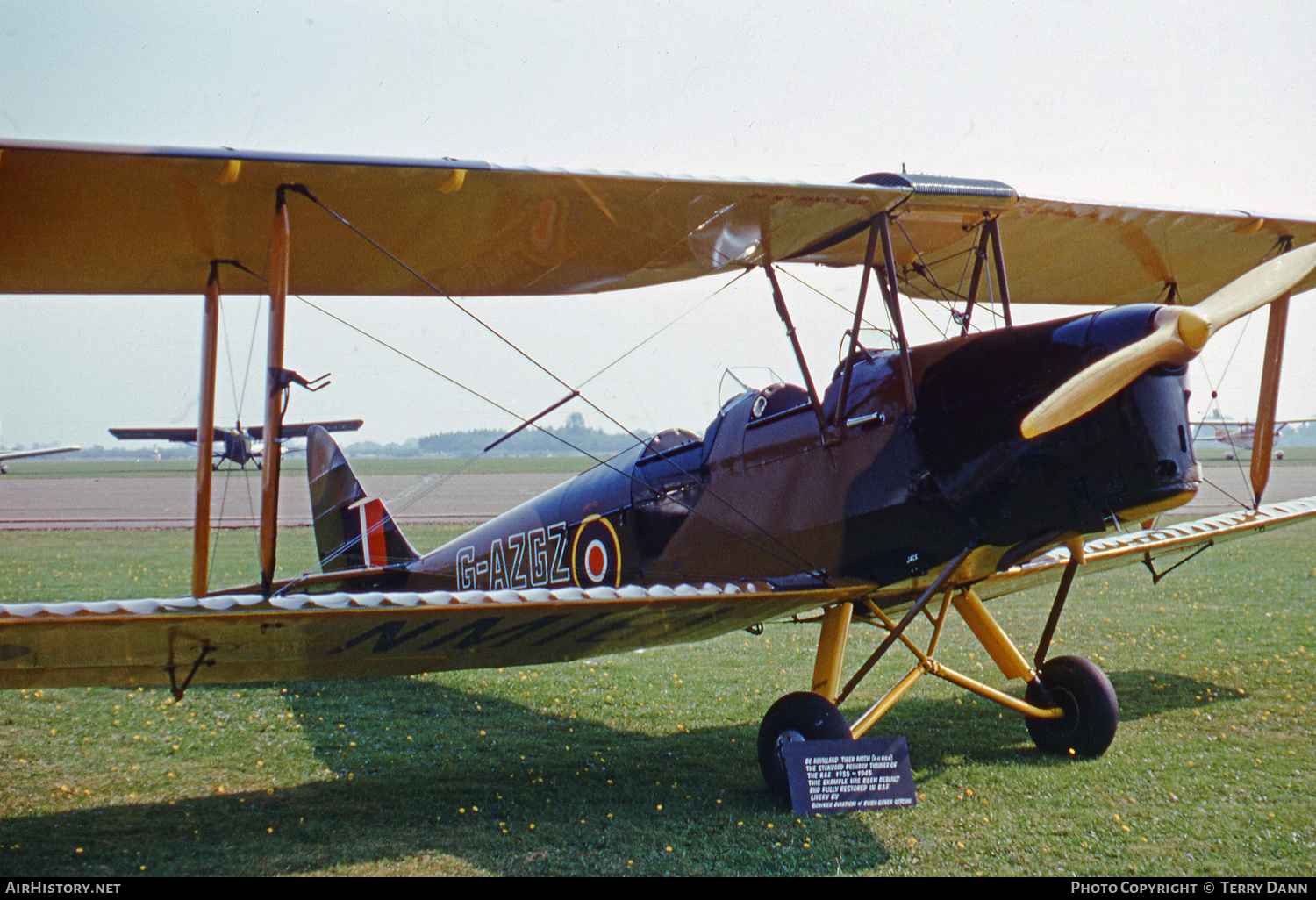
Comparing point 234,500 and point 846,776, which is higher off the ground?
point 846,776

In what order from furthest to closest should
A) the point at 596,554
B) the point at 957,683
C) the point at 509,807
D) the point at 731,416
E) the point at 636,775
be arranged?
the point at 596,554 < the point at 731,416 < the point at 636,775 < the point at 957,683 < the point at 509,807

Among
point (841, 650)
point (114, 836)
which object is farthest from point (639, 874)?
point (114, 836)

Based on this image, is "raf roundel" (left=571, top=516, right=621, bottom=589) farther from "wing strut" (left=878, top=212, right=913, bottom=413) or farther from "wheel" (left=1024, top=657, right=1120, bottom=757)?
"wheel" (left=1024, top=657, right=1120, bottom=757)

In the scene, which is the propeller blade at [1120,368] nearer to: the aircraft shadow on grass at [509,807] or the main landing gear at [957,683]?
the main landing gear at [957,683]

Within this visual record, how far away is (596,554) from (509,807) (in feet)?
5.74

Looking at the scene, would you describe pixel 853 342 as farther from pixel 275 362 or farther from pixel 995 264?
pixel 275 362

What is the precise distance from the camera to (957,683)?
454 centimetres

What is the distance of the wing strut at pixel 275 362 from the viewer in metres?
3.88

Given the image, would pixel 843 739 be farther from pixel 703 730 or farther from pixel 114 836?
pixel 114 836

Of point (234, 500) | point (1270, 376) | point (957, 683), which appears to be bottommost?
point (234, 500)

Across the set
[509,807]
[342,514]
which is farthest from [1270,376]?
[342,514]

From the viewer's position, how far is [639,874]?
3428 millimetres

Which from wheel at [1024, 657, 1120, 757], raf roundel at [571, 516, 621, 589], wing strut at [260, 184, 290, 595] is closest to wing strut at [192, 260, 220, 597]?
wing strut at [260, 184, 290, 595]

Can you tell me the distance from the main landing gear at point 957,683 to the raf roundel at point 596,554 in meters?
1.33
